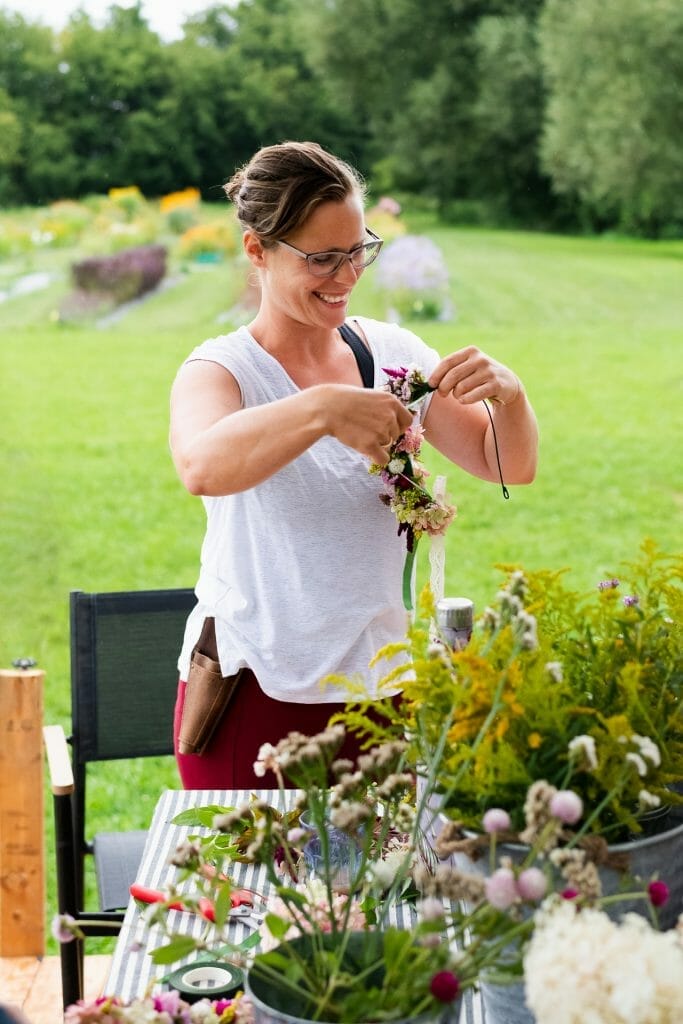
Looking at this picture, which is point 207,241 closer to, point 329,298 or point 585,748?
point 329,298

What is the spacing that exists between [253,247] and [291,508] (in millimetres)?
369

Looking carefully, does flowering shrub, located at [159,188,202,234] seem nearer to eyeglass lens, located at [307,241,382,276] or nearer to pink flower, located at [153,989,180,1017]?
eyeglass lens, located at [307,241,382,276]

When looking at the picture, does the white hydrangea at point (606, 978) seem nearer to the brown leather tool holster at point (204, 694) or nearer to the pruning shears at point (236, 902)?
the pruning shears at point (236, 902)

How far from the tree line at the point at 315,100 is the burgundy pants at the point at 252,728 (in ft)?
18.2

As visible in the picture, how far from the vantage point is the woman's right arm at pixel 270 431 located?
157 centimetres

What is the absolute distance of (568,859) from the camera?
1021 mm

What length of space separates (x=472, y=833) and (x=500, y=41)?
6.75m

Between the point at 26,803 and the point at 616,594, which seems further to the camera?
the point at 26,803

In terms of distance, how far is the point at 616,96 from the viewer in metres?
6.71

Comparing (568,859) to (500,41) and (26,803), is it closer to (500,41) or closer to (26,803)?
(26,803)

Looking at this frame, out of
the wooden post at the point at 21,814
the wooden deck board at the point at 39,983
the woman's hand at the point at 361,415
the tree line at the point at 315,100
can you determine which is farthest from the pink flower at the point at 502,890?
the tree line at the point at 315,100

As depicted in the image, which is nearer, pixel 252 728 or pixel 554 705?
pixel 554 705

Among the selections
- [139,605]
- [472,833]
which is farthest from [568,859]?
[139,605]

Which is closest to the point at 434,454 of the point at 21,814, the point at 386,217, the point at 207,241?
the point at 386,217
